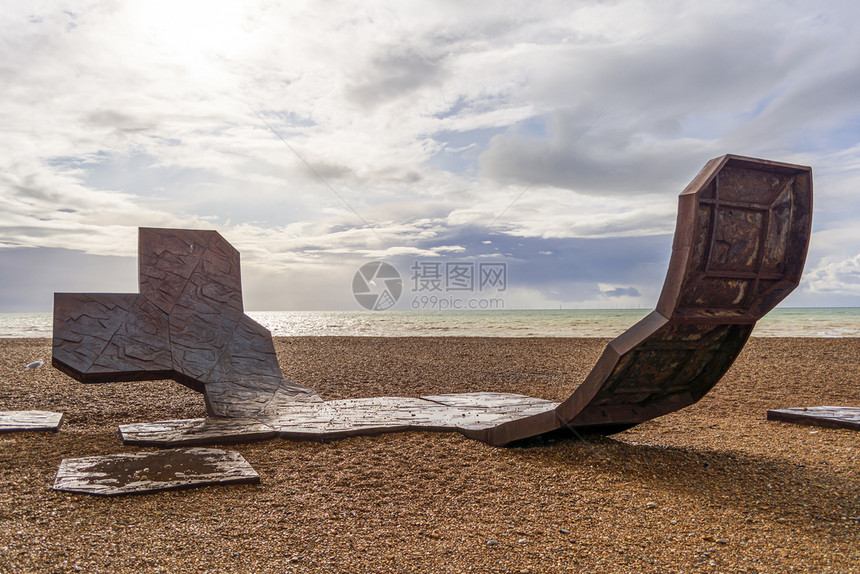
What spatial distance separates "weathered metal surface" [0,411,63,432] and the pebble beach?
12 centimetres

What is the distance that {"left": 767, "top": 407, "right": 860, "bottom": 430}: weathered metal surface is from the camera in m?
5.88

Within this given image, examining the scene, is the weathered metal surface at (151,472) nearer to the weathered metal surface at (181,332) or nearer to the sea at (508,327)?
the weathered metal surface at (181,332)

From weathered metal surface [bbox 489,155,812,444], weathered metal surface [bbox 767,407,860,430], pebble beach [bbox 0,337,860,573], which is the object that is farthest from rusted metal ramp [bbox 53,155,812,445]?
weathered metal surface [bbox 767,407,860,430]

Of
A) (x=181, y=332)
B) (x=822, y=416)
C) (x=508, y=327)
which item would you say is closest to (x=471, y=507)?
(x=181, y=332)

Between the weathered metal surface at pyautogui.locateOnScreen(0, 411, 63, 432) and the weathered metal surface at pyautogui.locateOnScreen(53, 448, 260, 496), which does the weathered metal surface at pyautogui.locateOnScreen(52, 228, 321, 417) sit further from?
the weathered metal surface at pyautogui.locateOnScreen(53, 448, 260, 496)

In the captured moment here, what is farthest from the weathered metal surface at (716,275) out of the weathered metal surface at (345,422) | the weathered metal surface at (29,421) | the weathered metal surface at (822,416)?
the weathered metal surface at (29,421)

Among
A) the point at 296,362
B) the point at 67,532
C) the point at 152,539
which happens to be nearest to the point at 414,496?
the point at 152,539

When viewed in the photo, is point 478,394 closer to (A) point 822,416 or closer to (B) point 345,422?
(B) point 345,422

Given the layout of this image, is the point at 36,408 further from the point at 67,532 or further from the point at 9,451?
the point at 67,532

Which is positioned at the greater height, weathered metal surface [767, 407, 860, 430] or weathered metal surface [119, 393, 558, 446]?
weathered metal surface [119, 393, 558, 446]

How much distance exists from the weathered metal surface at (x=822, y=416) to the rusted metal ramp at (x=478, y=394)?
7.40 feet

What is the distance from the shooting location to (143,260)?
6.71 m

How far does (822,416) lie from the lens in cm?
611

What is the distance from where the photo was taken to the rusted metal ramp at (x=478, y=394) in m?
3.89
